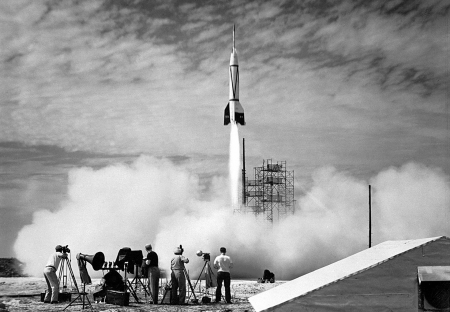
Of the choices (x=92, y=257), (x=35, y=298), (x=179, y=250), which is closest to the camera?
(x=92, y=257)

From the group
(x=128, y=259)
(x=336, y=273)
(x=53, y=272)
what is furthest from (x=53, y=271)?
(x=336, y=273)

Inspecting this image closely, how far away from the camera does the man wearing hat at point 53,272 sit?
18.1m

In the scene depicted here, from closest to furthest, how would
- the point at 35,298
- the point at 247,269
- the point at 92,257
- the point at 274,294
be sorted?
the point at 274,294, the point at 92,257, the point at 35,298, the point at 247,269

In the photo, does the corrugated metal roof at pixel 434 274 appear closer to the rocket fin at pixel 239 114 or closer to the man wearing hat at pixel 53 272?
the man wearing hat at pixel 53 272

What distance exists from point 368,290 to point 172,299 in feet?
44.2

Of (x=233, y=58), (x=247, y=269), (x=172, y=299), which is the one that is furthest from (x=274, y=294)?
(x=233, y=58)

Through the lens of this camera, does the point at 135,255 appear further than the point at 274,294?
Yes

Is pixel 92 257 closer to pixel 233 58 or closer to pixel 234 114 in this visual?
pixel 234 114

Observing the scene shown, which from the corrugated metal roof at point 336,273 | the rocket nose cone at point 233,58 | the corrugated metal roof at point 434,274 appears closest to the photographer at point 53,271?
the corrugated metal roof at point 336,273

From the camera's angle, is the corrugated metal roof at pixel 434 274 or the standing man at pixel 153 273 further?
the standing man at pixel 153 273

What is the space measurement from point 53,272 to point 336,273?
13.9m

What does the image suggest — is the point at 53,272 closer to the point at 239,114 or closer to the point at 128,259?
the point at 128,259

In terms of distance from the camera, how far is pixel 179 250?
18.8 meters

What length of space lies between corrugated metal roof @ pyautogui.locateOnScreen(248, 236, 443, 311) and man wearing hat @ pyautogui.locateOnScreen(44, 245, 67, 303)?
1177cm
